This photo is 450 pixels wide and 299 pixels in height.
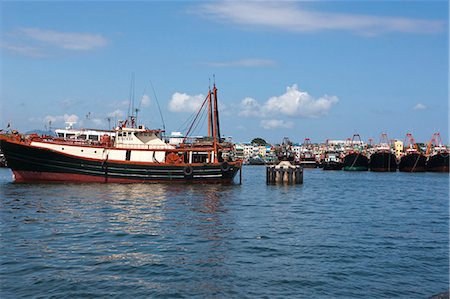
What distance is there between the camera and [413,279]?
17.7 metres

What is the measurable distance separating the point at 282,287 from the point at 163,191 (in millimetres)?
30520

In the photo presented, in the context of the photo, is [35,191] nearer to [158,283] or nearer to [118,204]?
[118,204]

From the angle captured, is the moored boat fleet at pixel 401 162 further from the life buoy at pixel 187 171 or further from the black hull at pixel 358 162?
the life buoy at pixel 187 171

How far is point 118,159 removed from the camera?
2057 inches

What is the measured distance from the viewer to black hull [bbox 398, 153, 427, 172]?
125 m

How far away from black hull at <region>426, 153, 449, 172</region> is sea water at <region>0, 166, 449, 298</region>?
301 ft

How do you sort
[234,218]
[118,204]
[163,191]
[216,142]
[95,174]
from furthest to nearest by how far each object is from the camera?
[216,142] → [95,174] → [163,191] → [118,204] → [234,218]

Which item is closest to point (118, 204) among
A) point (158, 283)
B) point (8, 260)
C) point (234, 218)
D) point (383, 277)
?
point (234, 218)

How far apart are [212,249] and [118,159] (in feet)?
107

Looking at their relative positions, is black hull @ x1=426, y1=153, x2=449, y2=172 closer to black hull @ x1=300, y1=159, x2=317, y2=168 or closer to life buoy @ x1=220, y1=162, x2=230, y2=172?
black hull @ x1=300, y1=159, x2=317, y2=168

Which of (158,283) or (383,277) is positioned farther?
(383,277)

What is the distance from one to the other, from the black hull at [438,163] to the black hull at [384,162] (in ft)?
27.5

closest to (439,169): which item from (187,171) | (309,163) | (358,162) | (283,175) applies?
(358,162)

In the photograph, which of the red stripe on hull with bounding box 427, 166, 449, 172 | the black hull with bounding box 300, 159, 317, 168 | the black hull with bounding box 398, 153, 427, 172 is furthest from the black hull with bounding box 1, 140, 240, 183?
the black hull with bounding box 300, 159, 317, 168
